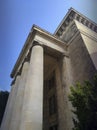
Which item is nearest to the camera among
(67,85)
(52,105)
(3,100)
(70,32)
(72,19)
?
(67,85)

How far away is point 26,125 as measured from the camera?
25.5ft

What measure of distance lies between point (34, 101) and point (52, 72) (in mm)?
9748

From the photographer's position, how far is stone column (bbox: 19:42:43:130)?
312 inches

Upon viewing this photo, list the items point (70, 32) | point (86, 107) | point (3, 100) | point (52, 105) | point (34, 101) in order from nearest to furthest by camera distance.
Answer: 1. point (86, 107)
2. point (34, 101)
3. point (52, 105)
4. point (70, 32)
5. point (3, 100)

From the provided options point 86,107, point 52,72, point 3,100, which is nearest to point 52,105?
point 52,72

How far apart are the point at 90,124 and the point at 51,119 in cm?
1053

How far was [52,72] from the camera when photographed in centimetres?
1847

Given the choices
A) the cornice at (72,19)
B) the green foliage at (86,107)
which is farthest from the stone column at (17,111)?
the cornice at (72,19)

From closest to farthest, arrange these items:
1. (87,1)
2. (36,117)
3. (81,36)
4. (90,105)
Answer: (90,105) < (87,1) < (36,117) < (81,36)

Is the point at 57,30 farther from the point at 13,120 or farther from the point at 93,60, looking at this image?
the point at 13,120

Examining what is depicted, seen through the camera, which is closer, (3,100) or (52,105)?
(52,105)

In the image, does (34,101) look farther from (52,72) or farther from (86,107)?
(52,72)

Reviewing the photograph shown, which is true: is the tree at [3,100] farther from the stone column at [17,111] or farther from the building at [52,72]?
the stone column at [17,111]

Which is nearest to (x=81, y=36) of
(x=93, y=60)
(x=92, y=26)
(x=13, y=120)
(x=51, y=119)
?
(x=93, y=60)
